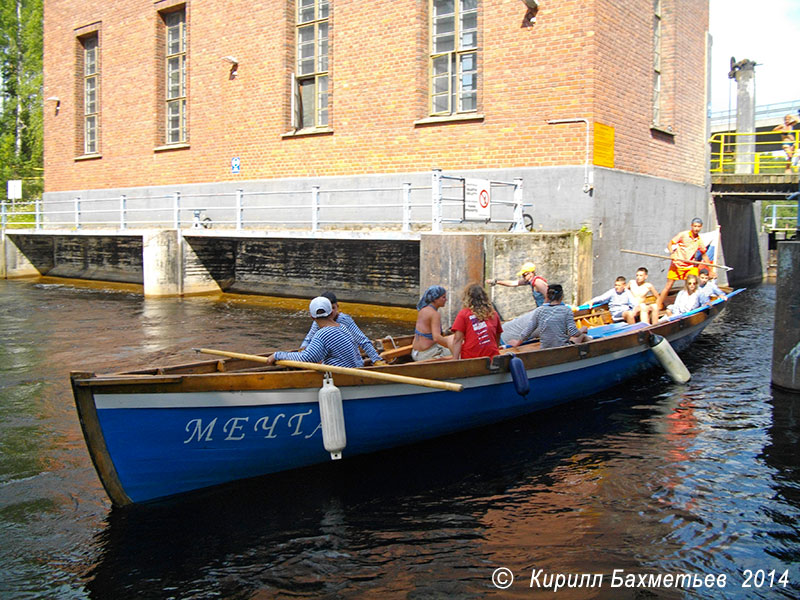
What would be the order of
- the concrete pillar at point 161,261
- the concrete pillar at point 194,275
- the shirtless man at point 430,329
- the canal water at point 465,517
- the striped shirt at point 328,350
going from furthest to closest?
1. the concrete pillar at point 194,275
2. the concrete pillar at point 161,261
3. the shirtless man at point 430,329
4. the striped shirt at point 328,350
5. the canal water at point 465,517

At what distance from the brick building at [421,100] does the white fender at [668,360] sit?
15.8ft

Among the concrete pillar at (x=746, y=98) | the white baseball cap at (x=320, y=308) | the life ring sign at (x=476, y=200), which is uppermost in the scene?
the concrete pillar at (x=746, y=98)

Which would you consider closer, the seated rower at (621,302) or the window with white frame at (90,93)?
the seated rower at (621,302)

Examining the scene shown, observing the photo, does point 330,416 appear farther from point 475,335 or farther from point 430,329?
point 430,329

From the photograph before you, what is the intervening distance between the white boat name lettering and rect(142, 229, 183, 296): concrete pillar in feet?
43.2

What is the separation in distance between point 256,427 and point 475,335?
2.49m

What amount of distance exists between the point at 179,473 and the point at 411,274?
10.6m

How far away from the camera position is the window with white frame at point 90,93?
2416 cm

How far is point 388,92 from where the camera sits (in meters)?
16.4

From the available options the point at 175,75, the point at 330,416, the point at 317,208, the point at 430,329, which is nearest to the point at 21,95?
the point at 175,75

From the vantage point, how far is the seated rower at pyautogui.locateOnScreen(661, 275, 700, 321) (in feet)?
39.0

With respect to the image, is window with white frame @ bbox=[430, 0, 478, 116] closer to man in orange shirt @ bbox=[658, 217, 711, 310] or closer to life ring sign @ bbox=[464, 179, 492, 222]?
life ring sign @ bbox=[464, 179, 492, 222]

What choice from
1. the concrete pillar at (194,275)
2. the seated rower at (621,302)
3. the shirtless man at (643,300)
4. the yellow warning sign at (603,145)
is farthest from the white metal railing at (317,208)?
the shirtless man at (643,300)

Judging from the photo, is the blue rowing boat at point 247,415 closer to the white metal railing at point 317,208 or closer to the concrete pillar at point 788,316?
the concrete pillar at point 788,316
